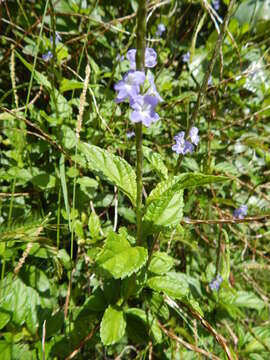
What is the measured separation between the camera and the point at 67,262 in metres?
1.64

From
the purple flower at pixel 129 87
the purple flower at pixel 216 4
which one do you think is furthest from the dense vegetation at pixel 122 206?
the purple flower at pixel 216 4

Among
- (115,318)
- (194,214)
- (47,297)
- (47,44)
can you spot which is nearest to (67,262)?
(47,297)

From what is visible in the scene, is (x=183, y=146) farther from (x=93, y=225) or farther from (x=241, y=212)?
(x=241, y=212)

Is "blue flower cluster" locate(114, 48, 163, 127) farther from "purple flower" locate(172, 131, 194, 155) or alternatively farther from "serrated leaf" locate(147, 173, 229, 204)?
"purple flower" locate(172, 131, 194, 155)

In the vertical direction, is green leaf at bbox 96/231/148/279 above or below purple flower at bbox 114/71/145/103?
below

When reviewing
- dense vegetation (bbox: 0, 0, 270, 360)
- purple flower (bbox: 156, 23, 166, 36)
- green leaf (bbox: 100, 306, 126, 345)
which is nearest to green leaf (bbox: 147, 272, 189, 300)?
dense vegetation (bbox: 0, 0, 270, 360)

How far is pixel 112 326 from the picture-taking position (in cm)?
127

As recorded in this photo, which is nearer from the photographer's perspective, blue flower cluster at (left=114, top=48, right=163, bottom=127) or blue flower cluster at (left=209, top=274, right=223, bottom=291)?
blue flower cluster at (left=114, top=48, right=163, bottom=127)

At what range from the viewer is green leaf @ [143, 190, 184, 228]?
1.16 meters

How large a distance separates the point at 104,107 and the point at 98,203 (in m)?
0.60

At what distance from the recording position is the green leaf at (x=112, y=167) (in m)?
1.12

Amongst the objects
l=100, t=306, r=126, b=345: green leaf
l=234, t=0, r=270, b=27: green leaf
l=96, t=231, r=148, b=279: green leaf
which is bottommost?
l=100, t=306, r=126, b=345: green leaf

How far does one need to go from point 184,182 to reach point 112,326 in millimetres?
677

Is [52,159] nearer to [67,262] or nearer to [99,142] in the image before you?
[99,142]
